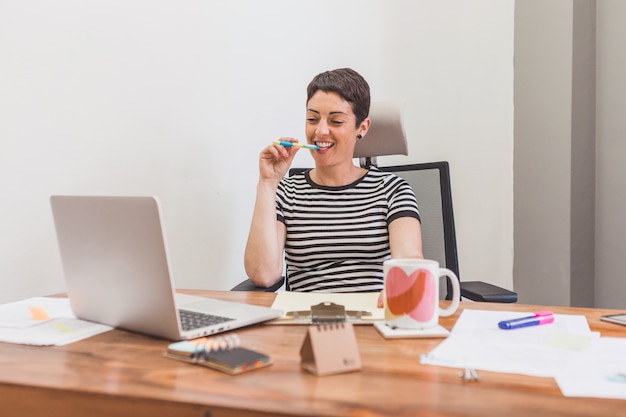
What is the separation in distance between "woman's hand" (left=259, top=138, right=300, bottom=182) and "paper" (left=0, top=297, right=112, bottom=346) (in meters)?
0.70

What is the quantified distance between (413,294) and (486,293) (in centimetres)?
60

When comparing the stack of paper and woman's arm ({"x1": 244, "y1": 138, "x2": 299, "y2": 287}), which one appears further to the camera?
woman's arm ({"x1": 244, "y1": 138, "x2": 299, "y2": 287})

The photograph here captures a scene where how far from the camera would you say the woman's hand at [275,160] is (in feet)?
5.79

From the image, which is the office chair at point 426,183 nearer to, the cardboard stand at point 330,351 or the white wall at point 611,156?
the white wall at point 611,156

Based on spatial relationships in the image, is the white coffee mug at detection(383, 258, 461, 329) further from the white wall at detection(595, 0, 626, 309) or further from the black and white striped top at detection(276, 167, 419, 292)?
the white wall at detection(595, 0, 626, 309)

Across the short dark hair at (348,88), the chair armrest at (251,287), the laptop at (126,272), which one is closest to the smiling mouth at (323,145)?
the short dark hair at (348,88)

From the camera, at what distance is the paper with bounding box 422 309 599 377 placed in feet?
2.67

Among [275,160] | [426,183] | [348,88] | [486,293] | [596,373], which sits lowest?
[486,293]

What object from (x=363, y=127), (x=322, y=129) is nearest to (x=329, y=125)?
(x=322, y=129)

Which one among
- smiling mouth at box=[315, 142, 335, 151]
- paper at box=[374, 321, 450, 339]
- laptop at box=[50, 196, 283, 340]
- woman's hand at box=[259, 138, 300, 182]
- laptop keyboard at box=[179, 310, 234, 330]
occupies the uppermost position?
smiling mouth at box=[315, 142, 335, 151]

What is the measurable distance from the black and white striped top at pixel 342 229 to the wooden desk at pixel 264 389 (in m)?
0.86

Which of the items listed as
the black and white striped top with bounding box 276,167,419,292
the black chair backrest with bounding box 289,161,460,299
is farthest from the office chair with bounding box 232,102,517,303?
the black and white striped top with bounding box 276,167,419,292

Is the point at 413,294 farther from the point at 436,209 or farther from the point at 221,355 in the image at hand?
the point at 436,209

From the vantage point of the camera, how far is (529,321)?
1.03m
